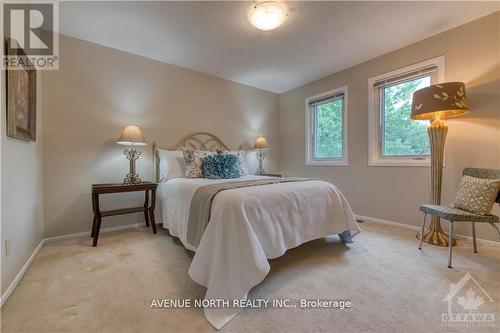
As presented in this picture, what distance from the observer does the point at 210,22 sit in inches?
93.4

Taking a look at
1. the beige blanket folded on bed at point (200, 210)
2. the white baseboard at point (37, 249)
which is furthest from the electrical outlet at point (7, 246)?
the beige blanket folded on bed at point (200, 210)

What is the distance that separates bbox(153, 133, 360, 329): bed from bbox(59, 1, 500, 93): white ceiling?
5.96ft

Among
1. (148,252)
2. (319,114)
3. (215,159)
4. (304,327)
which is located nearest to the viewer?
(304,327)

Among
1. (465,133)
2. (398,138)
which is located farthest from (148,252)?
(465,133)

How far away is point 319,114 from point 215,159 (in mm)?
2455

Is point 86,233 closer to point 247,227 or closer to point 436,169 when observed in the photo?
point 247,227

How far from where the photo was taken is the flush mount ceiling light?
206 cm

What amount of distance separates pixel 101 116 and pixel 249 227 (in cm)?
261

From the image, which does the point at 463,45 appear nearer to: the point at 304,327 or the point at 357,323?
the point at 357,323

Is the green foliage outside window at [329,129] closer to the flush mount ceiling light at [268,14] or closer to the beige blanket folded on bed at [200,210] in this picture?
the flush mount ceiling light at [268,14]

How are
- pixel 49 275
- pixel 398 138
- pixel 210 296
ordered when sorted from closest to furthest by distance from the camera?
pixel 210 296, pixel 49 275, pixel 398 138
